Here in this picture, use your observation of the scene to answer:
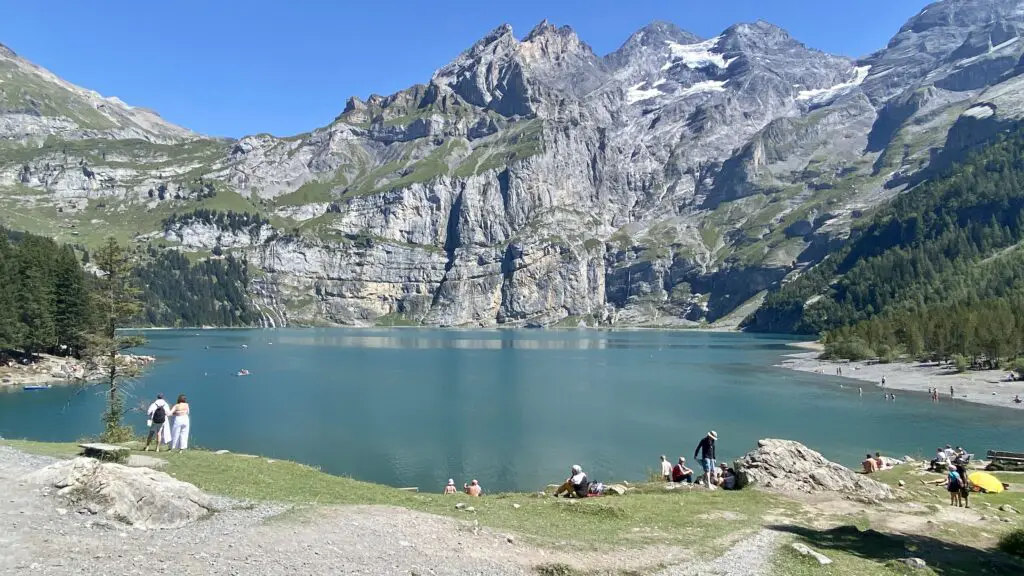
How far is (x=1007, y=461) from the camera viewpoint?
39.9 m

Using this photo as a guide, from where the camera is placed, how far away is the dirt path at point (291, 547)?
13.1m

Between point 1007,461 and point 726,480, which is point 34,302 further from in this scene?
point 1007,461

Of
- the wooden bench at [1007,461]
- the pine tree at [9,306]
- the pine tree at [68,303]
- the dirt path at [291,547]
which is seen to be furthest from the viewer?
the pine tree at [68,303]

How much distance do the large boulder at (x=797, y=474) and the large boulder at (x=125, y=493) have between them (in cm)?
2559

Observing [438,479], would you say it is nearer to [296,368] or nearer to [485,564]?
[485,564]

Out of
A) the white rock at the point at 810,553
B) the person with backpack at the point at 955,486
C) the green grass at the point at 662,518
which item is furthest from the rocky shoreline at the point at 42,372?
the person with backpack at the point at 955,486

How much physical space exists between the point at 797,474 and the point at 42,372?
111178 mm

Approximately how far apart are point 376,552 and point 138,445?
21.6m

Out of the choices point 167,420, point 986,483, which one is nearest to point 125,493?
point 167,420

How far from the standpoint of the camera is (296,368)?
139500 mm

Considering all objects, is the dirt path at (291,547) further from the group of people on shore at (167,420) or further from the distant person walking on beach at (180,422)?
the distant person walking on beach at (180,422)

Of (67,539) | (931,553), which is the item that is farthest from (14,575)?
(931,553)

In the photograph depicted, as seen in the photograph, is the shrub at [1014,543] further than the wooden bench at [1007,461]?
No

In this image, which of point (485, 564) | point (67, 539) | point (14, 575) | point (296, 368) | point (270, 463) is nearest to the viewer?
point (14, 575)
